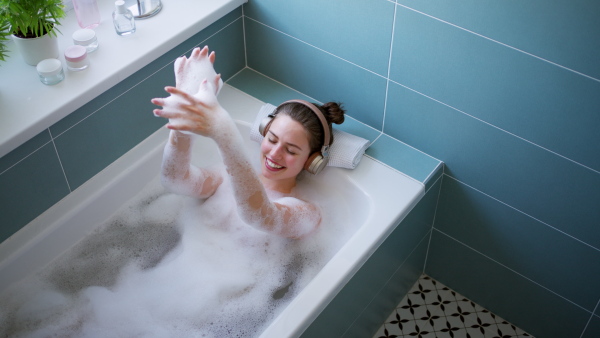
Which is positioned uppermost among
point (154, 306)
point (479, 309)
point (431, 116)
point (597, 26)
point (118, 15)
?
point (597, 26)

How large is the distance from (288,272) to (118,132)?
0.65 meters

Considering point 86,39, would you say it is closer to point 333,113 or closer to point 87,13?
point 87,13

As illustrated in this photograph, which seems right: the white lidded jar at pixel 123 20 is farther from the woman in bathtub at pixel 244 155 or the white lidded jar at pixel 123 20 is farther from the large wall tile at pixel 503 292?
the large wall tile at pixel 503 292

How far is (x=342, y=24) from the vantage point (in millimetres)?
1924

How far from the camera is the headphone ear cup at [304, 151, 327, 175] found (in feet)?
6.13

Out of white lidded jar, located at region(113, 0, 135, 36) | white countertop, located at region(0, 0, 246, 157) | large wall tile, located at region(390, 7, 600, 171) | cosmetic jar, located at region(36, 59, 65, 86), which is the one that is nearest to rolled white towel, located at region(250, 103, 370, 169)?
large wall tile, located at region(390, 7, 600, 171)

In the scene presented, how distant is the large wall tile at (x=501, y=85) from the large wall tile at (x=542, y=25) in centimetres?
3

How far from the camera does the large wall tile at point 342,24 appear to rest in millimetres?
1840

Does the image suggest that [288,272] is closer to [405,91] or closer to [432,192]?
[432,192]

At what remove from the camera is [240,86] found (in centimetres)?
224

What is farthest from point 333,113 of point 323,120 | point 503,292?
point 503,292

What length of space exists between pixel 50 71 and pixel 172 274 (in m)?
0.65

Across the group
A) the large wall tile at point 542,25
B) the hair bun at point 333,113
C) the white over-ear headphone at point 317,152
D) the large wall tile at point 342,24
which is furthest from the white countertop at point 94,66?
the large wall tile at point 542,25

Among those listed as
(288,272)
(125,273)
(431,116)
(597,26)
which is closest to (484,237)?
(431,116)
